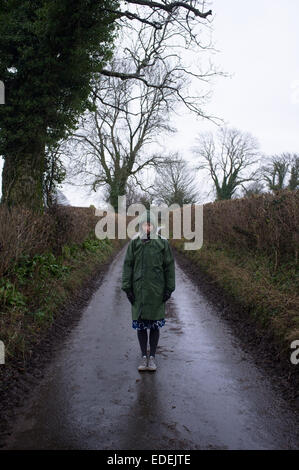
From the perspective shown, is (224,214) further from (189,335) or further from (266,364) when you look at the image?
(266,364)

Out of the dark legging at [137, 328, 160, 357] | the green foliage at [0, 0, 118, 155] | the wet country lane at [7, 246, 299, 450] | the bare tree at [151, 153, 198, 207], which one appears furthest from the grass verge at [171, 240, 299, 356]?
the bare tree at [151, 153, 198, 207]

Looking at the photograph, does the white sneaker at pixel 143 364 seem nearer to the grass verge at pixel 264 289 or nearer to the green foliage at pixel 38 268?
the grass verge at pixel 264 289

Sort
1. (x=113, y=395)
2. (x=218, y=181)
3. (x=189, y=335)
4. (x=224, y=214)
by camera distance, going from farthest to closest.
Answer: (x=218, y=181) < (x=224, y=214) < (x=189, y=335) < (x=113, y=395)

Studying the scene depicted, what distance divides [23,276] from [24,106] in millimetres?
4020

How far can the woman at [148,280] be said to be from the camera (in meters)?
4.36

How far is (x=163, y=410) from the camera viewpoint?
3.33m

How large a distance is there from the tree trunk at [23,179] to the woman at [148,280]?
14.7 ft

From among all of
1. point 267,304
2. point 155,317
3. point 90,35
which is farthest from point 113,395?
point 90,35

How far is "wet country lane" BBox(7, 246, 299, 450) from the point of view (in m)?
2.85

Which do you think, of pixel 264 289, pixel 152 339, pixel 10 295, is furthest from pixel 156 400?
pixel 264 289

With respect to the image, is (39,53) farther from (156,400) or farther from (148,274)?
(156,400)

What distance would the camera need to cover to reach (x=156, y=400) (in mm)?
3543

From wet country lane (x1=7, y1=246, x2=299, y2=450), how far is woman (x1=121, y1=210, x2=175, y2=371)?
48 centimetres

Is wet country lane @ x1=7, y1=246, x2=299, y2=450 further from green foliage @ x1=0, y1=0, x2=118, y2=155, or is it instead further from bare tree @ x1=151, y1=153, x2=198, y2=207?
bare tree @ x1=151, y1=153, x2=198, y2=207
